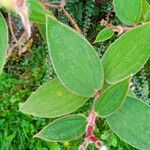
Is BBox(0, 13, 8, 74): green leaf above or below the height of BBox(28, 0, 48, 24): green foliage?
below

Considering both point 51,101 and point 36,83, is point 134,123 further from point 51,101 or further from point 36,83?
point 36,83

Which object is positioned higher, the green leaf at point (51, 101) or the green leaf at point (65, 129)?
the green leaf at point (51, 101)

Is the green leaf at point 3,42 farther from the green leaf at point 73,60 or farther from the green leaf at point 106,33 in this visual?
the green leaf at point 106,33

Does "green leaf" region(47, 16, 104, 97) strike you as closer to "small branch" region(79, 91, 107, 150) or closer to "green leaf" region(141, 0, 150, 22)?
"small branch" region(79, 91, 107, 150)

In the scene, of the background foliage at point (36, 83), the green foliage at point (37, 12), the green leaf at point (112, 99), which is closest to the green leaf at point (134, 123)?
the green leaf at point (112, 99)

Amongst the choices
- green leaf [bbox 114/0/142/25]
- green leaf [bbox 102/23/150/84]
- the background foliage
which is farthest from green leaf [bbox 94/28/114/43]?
the background foliage
